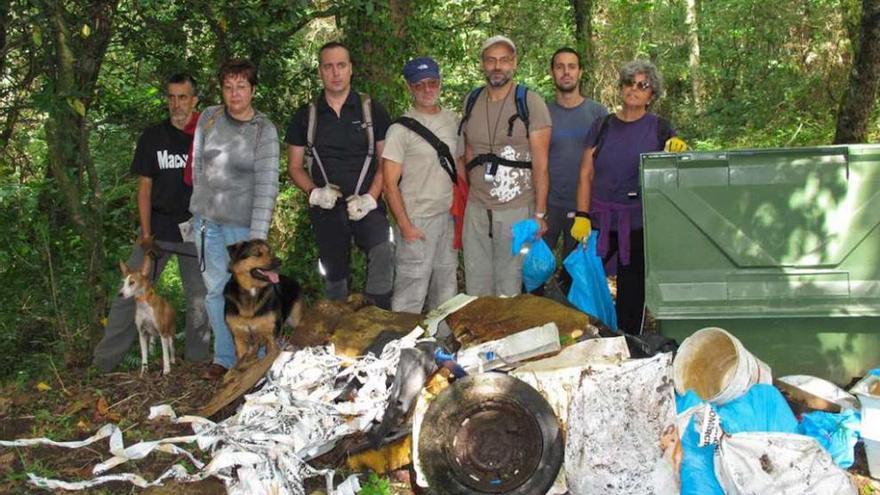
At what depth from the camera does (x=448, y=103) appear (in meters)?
10.4

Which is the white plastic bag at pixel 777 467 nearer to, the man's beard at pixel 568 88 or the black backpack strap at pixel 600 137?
the black backpack strap at pixel 600 137

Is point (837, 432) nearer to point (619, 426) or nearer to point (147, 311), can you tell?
point (619, 426)

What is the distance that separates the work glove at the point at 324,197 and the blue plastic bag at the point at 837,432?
300 cm

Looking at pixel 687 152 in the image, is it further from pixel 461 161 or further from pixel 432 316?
pixel 432 316

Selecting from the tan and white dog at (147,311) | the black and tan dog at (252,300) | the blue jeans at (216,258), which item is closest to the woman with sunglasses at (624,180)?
the black and tan dog at (252,300)

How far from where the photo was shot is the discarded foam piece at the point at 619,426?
3834mm

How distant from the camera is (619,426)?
3883 millimetres

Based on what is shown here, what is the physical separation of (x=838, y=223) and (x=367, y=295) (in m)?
2.98

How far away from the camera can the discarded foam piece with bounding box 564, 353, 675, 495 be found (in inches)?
151

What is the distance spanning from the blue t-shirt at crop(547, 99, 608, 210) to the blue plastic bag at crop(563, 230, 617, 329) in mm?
424

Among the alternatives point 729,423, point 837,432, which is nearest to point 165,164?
point 729,423

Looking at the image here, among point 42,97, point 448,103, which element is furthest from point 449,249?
point 448,103

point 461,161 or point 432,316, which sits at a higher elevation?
point 461,161

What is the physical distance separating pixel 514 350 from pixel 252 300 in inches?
77.1
